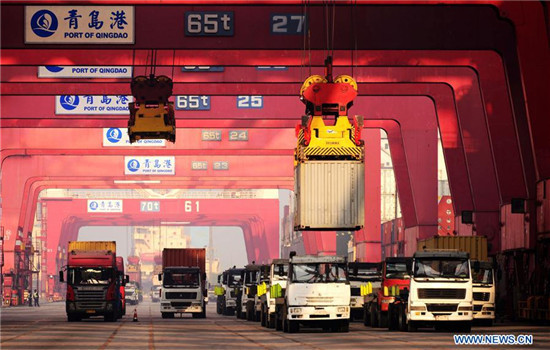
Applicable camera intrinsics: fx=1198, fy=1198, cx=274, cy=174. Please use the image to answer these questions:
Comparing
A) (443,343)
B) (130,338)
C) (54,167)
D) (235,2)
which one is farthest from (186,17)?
(54,167)

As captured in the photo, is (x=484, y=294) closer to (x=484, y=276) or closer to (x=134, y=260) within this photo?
(x=484, y=276)

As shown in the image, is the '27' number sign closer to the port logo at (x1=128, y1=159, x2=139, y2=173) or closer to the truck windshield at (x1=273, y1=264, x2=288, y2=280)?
the truck windshield at (x1=273, y1=264, x2=288, y2=280)

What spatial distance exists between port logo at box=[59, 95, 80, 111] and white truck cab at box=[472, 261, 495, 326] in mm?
23200

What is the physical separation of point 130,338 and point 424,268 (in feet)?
24.8

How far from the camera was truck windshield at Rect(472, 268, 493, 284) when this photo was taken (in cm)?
3619

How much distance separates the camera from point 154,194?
350 ft

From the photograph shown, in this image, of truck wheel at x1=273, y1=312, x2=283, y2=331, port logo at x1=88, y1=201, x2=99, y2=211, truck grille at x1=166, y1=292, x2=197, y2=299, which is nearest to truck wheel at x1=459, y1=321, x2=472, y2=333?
truck wheel at x1=273, y1=312, x2=283, y2=331

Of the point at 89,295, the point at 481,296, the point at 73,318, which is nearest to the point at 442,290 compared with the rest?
the point at 481,296

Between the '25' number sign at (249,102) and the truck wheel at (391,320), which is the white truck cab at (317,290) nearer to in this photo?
the truck wheel at (391,320)

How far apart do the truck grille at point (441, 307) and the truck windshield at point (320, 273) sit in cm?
225

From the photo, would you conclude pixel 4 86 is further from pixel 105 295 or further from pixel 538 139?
pixel 538 139

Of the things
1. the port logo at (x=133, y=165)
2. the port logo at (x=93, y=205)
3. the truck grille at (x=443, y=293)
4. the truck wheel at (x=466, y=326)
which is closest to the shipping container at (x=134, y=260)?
the port logo at (x=93, y=205)

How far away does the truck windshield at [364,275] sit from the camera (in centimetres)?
4206

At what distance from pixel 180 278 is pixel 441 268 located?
2392cm
